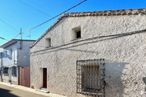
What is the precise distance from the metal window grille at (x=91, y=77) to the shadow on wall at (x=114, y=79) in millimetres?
303

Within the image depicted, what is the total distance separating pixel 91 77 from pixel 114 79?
2.25 meters

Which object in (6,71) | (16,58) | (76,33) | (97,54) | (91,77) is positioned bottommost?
(6,71)

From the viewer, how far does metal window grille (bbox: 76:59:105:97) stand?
14.1m

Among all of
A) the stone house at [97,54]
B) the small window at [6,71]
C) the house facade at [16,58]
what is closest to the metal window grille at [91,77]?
the stone house at [97,54]

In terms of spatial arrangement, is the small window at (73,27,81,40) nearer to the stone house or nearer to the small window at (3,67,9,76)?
the stone house

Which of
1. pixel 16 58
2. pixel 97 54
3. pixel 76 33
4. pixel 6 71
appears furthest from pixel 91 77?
pixel 6 71

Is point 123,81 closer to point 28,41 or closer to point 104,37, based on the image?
point 104,37

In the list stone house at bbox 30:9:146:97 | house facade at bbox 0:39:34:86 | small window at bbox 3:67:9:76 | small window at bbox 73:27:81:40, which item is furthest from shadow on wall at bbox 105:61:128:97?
small window at bbox 3:67:9:76

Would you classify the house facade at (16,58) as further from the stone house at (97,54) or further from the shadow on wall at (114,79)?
the shadow on wall at (114,79)

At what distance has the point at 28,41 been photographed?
103 feet

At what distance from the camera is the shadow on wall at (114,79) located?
42.0ft

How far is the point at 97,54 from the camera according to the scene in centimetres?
1450

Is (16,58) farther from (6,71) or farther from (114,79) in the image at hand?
(114,79)

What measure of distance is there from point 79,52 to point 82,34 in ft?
3.75
